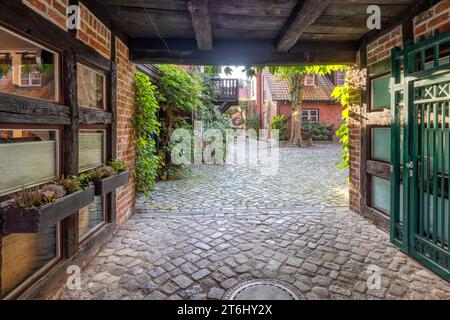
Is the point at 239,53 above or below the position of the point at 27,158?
above

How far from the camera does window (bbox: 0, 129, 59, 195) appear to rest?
168cm

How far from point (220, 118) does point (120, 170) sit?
8109 millimetres

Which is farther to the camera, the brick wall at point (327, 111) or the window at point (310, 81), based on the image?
the window at point (310, 81)

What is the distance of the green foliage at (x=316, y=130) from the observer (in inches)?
706

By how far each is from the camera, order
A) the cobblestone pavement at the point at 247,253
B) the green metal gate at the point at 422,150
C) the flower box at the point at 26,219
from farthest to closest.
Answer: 1. the green metal gate at the point at 422,150
2. the cobblestone pavement at the point at 247,253
3. the flower box at the point at 26,219

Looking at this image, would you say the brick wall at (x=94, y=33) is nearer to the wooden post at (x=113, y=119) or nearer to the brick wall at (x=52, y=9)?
the wooden post at (x=113, y=119)

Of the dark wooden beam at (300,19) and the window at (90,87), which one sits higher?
the dark wooden beam at (300,19)

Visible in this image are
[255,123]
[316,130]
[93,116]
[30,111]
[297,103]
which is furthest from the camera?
[255,123]

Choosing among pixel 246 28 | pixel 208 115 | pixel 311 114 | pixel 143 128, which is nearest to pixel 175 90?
pixel 143 128

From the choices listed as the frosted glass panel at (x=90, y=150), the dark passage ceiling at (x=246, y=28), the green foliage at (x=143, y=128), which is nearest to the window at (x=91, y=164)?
the frosted glass panel at (x=90, y=150)

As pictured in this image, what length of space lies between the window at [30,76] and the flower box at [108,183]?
0.96m

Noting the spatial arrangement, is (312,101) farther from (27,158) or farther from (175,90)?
(27,158)

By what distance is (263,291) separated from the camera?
214 cm

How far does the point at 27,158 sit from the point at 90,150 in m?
0.97
